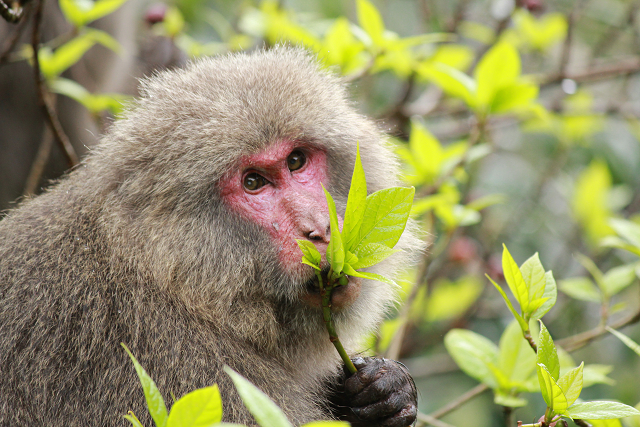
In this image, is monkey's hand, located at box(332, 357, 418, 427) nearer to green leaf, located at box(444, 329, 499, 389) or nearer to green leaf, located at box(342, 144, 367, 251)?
green leaf, located at box(444, 329, 499, 389)

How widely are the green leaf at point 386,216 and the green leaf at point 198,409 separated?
2.19 ft

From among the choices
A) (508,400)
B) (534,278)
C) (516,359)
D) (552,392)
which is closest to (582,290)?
(516,359)

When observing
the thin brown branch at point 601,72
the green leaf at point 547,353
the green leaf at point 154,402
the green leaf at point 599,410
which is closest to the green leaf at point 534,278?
the green leaf at point 547,353

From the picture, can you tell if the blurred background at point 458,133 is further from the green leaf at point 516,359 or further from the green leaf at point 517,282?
the green leaf at point 517,282

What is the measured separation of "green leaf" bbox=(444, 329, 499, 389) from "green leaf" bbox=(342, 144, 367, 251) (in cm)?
113

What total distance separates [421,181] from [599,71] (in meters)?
1.67

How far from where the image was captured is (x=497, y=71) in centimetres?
330

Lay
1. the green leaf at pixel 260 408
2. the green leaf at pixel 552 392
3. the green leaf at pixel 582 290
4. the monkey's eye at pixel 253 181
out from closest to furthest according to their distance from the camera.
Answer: the green leaf at pixel 260 408 < the green leaf at pixel 552 392 < the monkey's eye at pixel 253 181 < the green leaf at pixel 582 290

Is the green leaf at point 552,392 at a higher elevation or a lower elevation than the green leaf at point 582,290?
higher

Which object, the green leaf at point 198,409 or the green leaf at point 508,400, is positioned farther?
the green leaf at point 508,400

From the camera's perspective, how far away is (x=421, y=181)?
145 inches

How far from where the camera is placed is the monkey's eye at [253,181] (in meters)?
2.61

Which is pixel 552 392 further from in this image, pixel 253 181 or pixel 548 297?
pixel 253 181

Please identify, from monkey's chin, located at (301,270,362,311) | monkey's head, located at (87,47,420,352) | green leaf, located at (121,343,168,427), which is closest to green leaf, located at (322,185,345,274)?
monkey's chin, located at (301,270,362,311)
